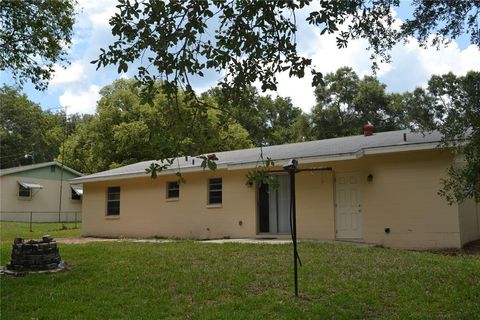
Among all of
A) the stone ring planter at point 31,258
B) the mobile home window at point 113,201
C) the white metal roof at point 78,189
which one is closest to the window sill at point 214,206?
the mobile home window at point 113,201

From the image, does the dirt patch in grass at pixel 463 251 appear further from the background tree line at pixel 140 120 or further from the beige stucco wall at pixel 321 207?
the background tree line at pixel 140 120

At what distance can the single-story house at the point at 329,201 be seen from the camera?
12.1 m

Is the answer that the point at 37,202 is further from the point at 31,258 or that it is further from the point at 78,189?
the point at 31,258

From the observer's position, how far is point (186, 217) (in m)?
16.8

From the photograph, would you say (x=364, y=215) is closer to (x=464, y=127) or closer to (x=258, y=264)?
(x=258, y=264)

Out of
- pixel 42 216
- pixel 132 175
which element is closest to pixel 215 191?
pixel 132 175

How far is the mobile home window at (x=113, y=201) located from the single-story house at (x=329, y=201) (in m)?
0.28

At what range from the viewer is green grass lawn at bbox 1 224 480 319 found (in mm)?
6004

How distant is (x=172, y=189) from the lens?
687 inches

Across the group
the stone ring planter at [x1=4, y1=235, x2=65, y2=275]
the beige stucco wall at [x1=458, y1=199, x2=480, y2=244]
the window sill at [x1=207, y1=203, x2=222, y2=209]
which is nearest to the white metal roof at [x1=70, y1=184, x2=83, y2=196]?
the window sill at [x1=207, y1=203, x2=222, y2=209]

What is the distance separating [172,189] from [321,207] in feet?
20.0

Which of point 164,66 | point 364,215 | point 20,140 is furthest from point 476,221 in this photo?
point 20,140

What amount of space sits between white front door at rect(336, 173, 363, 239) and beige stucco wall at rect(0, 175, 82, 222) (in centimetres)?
2117

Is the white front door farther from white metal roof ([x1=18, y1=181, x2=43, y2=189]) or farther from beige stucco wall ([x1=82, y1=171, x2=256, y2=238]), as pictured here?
white metal roof ([x1=18, y1=181, x2=43, y2=189])
